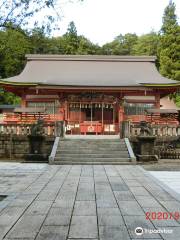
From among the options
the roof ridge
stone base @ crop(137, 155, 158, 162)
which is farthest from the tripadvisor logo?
the roof ridge

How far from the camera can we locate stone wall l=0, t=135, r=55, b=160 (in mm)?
18938

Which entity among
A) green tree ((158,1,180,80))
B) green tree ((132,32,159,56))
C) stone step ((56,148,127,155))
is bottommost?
stone step ((56,148,127,155))

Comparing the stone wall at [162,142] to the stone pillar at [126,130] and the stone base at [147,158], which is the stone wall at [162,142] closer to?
the stone pillar at [126,130]

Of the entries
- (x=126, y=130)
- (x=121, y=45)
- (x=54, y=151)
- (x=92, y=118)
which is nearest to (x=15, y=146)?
(x=54, y=151)

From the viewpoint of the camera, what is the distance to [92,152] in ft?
58.1

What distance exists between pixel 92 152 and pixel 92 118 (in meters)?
8.23

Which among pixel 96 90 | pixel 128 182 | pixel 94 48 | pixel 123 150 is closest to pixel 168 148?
pixel 123 150

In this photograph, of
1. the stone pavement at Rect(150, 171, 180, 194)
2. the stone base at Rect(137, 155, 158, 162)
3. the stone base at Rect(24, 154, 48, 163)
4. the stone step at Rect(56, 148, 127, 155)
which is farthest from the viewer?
the stone base at Rect(24, 154, 48, 163)

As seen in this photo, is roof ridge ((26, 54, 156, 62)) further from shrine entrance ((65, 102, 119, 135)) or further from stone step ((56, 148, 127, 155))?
stone step ((56, 148, 127, 155))

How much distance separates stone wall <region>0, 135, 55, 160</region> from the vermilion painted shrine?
4.38m

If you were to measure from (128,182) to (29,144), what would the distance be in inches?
356

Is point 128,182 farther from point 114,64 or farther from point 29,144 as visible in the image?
point 114,64

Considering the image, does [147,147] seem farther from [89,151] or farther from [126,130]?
[89,151]

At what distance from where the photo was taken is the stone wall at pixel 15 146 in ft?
62.1
